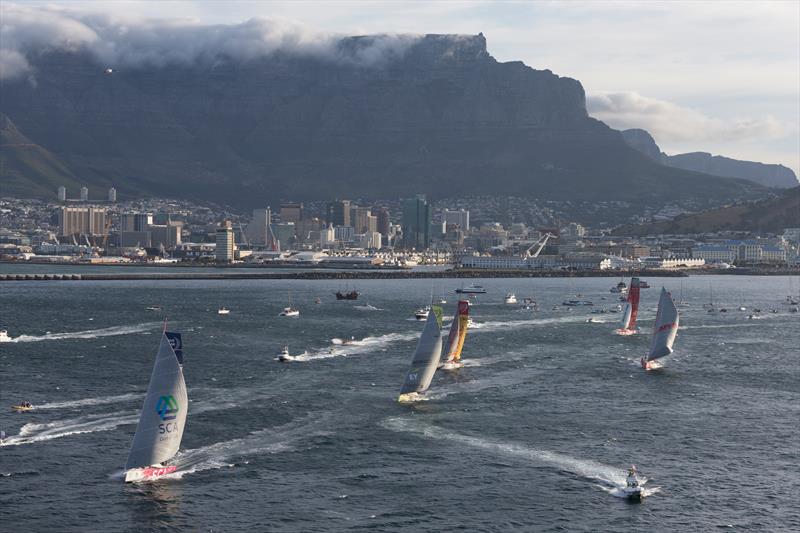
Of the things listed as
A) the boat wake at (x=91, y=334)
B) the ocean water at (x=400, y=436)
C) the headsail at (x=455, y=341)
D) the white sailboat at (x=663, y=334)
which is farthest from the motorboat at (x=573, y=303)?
the headsail at (x=455, y=341)

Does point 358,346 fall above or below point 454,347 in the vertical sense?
below

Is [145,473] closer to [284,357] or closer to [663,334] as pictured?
[284,357]

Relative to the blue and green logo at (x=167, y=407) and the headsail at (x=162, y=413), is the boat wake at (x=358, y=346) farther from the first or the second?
the blue and green logo at (x=167, y=407)

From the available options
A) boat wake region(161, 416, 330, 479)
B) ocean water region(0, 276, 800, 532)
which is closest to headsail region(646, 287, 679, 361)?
ocean water region(0, 276, 800, 532)

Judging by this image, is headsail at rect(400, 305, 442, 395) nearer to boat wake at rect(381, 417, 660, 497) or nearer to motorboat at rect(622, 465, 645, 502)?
boat wake at rect(381, 417, 660, 497)

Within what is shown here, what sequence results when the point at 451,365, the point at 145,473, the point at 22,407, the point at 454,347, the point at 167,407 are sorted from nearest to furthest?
1. the point at 145,473
2. the point at 167,407
3. the point at 22,407
4. the point at 451,365
5. the point at 454,347

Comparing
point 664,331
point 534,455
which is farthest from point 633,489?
point 664,331
